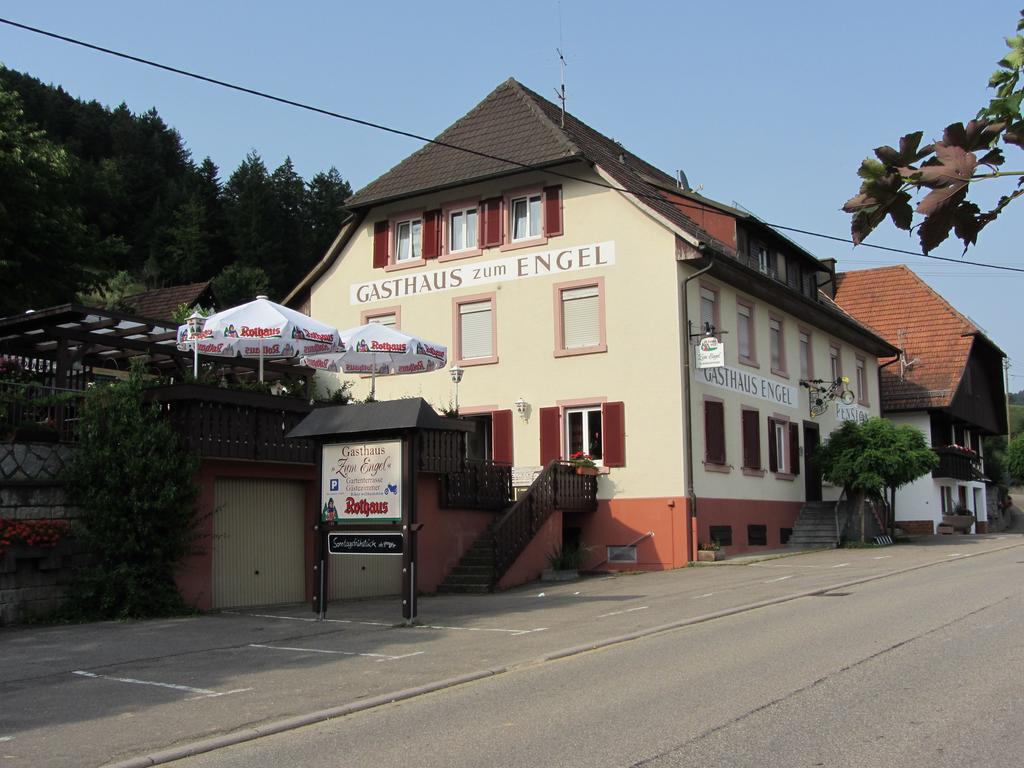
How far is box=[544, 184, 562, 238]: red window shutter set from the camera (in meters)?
27.4

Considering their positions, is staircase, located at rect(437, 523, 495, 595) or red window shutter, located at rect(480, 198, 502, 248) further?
red window shutter, located at rect(480, 198, 502, 248)

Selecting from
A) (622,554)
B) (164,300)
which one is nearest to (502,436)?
(622,554)

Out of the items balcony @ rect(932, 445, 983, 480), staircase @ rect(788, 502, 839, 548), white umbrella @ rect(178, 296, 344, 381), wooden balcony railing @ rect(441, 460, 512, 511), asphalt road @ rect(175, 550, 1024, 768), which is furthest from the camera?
balcony @ rect(932, 445, 983, 480)

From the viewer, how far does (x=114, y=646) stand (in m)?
12.4

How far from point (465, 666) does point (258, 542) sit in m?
7.74

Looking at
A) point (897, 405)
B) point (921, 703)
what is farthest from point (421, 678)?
point (897, 405)

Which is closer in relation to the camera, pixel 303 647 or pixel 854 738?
pixel 854 738

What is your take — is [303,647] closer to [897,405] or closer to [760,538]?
[760,538]

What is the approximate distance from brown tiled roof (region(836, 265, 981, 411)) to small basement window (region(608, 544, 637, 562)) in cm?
2224

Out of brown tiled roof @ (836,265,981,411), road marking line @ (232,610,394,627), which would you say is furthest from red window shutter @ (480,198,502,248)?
brown tiled roof @ (836,265,981,411)

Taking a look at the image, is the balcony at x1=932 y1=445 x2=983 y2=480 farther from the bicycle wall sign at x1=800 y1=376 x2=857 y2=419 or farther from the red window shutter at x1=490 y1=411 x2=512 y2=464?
the red window shutter at x1=490 y1=411 x2=512 y2=464

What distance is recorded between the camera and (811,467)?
33.2 metres

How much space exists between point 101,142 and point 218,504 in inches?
3153

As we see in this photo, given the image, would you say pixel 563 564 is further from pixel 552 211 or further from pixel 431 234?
pixel 431 234
